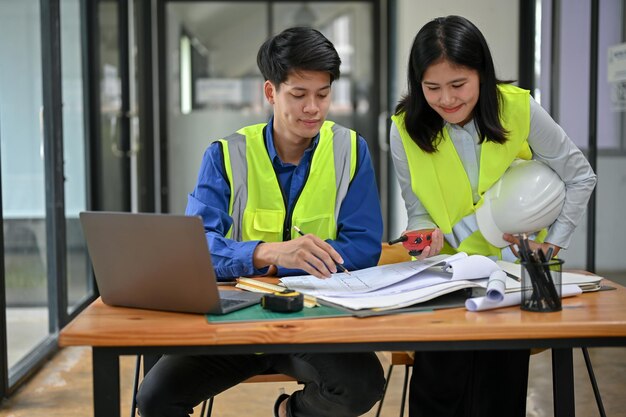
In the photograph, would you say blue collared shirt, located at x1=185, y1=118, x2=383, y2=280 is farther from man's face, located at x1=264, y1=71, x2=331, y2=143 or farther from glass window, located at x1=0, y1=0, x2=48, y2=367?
glass window, located at x1=0, y1=0, x2=48, y2=367

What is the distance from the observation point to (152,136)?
6590 mm

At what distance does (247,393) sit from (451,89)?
1.66m

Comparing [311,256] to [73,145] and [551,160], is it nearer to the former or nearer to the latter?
[551,160]

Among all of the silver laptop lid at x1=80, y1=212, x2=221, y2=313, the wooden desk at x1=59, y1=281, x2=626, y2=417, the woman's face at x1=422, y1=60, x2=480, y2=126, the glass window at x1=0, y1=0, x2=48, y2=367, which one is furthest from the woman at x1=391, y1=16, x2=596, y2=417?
the glass window at x1=0, y1=0, x2=48, y2=367

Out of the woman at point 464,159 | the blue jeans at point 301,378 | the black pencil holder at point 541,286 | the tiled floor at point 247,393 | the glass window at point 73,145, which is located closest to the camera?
the black pencil holder at point 541,286

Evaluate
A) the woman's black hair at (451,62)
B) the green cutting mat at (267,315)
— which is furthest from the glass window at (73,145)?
the green cutting mat at (267,315)

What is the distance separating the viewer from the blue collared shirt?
1.94 m

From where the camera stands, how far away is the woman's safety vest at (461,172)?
2146mm

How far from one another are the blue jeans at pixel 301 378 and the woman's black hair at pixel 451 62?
2.12 ft

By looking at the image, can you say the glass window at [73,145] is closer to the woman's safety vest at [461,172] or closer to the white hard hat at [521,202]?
the woman's safety vest at [461,172]

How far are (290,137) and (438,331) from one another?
34.4 inches

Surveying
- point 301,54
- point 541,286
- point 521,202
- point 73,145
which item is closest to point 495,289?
point 541,286

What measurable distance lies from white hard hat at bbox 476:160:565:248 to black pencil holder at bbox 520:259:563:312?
0.48m

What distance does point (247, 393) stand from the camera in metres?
3.28
